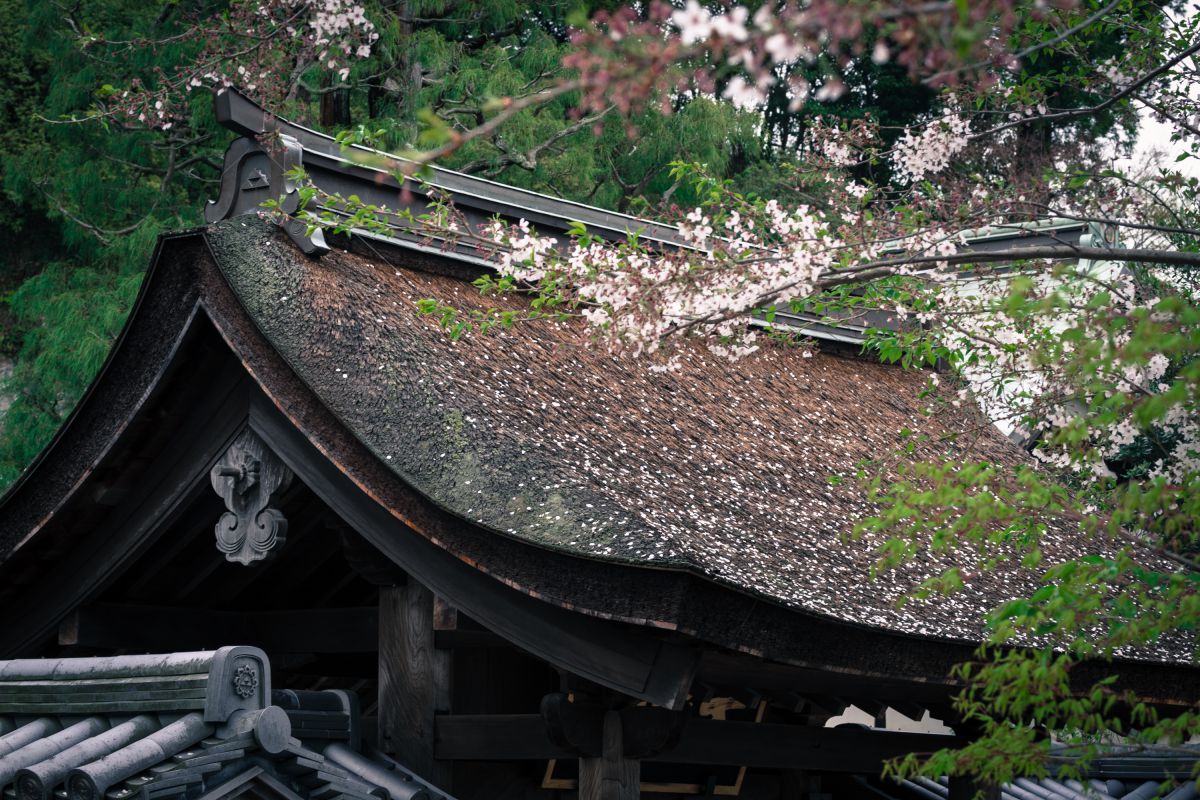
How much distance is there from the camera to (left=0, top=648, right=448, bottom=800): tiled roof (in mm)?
3820

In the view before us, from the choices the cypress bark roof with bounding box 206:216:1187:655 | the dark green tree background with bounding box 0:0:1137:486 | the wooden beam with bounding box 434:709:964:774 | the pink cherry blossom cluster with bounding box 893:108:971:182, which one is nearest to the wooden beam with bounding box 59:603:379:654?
the wooden beam with bounding box 434:709:964:774

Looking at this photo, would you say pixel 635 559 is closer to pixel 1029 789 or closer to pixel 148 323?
pixel 148 323

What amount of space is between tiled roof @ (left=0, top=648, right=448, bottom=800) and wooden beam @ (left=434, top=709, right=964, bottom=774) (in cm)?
33

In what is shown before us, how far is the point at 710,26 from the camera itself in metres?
2.31

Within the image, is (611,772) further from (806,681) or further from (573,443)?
(573,443)

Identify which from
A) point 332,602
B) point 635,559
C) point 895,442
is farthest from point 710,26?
point 895,442

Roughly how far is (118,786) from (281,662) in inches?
92.7

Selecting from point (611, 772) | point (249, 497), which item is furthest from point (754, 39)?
point (249, 497)

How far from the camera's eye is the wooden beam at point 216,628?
18.0 ft

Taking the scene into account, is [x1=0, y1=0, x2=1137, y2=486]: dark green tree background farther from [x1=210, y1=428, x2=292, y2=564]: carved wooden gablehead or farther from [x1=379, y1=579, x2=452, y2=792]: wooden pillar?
[x1=379, y1=579, x2=452, y2=792]: wooden pillar

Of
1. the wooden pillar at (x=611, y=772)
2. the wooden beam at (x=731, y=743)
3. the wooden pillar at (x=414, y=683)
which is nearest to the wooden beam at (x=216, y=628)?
the wooden pillar at (x=414, y=683)

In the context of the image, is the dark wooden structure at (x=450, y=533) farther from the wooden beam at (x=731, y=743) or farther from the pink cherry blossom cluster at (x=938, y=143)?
the pink cherry blossom cluster at (x=938, y=143)

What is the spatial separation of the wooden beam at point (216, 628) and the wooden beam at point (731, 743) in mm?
792

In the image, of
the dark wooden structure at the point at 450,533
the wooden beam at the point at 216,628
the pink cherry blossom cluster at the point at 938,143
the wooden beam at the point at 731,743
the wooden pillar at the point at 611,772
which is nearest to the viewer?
the dark wooden structure at the point at 450,533
